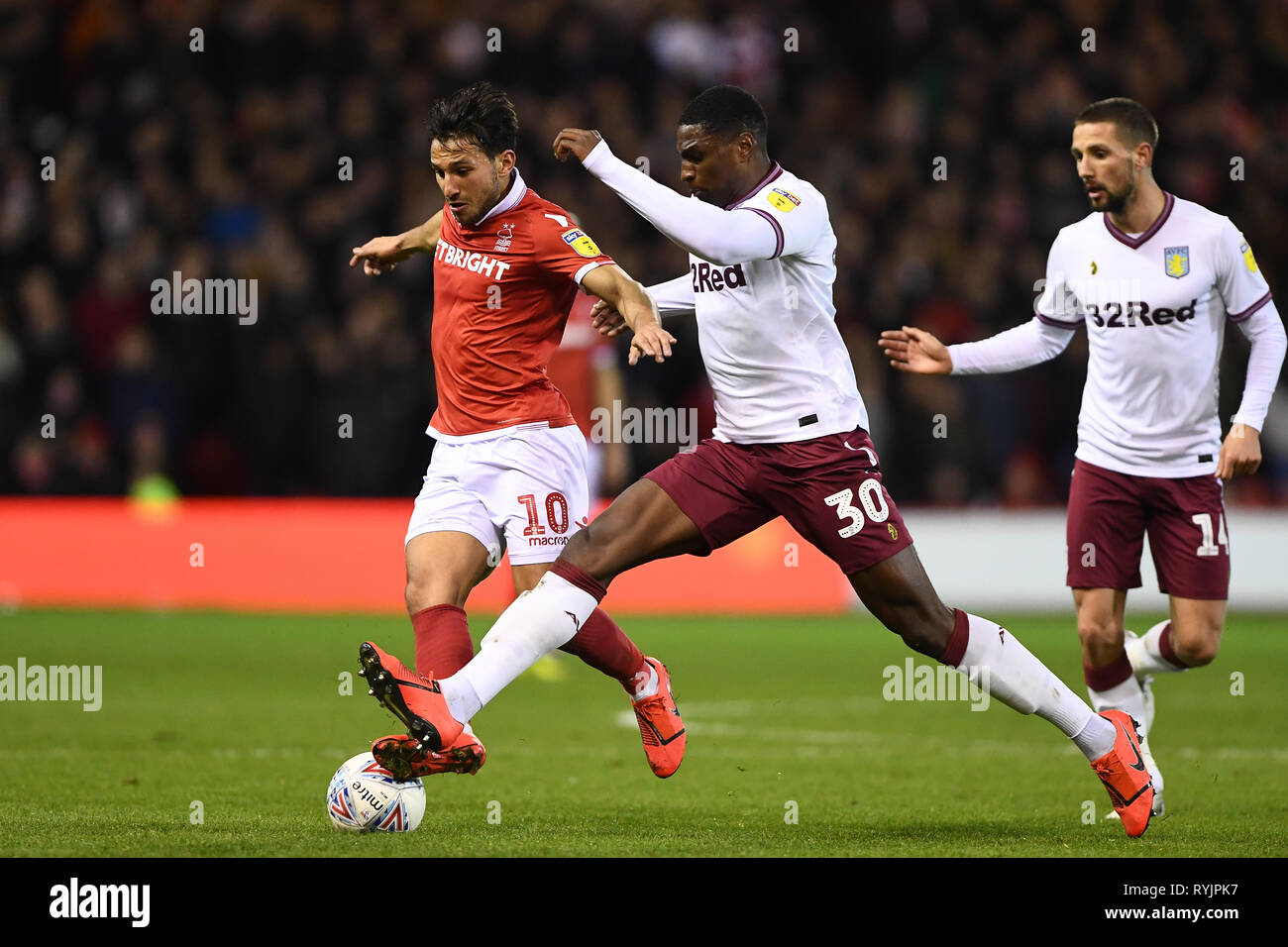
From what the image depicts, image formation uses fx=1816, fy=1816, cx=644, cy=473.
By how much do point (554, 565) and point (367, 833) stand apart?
1.03m

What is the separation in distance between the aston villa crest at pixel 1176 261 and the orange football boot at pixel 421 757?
3107 mm

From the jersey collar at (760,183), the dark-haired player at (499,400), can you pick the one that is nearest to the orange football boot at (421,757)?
the dark-haired player at (499,400)

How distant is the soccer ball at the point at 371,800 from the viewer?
18.9 feet

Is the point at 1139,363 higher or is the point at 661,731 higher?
the point at 1139,363

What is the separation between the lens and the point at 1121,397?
6.83 meters

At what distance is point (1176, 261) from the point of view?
6.67 m

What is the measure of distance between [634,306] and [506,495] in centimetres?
98

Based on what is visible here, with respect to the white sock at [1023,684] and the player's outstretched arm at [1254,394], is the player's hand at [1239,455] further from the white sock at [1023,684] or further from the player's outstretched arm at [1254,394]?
the white sock at [1023,684]

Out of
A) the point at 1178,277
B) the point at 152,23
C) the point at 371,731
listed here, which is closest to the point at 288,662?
the point at 371,731

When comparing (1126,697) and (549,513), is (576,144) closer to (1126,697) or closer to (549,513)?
(549,513)

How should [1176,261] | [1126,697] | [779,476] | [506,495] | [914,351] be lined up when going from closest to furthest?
1. [779,476]
2. [506,495]
3. [914,351]
4. [1176,261]
5. [1126,697]

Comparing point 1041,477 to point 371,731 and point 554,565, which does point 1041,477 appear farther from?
point 554,565

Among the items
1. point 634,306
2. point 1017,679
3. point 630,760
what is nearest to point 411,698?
point 634,306
